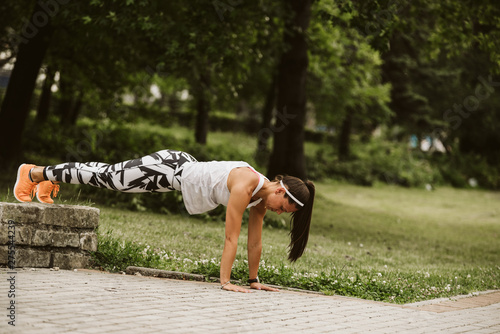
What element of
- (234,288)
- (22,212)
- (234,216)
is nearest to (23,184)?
(22,212)

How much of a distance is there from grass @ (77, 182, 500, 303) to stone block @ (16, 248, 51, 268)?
0.62m

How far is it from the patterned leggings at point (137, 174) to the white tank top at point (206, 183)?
4.5 inches

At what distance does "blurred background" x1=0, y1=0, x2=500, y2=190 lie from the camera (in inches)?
515

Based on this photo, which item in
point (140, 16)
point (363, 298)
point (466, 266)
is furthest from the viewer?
point (140, 16)

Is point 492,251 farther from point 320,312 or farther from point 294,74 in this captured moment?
point 320,312

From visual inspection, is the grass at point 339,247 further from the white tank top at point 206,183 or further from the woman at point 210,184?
the white tank top at point 206,183

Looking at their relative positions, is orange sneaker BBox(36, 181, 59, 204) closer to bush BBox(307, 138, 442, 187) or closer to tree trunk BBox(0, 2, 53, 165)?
tree trunk BBox(0, 2, 53, 165)

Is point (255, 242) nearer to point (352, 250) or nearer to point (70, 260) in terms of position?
point (70, 260)

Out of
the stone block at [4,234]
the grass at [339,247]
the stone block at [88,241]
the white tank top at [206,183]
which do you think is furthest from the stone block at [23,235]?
the white tank top at [206,183]

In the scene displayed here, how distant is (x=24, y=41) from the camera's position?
1577 centimetres

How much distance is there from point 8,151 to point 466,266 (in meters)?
11.8

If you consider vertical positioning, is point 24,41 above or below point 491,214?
above

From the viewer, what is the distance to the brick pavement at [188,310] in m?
4.10

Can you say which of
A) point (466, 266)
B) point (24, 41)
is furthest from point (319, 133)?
point (466, 266)
